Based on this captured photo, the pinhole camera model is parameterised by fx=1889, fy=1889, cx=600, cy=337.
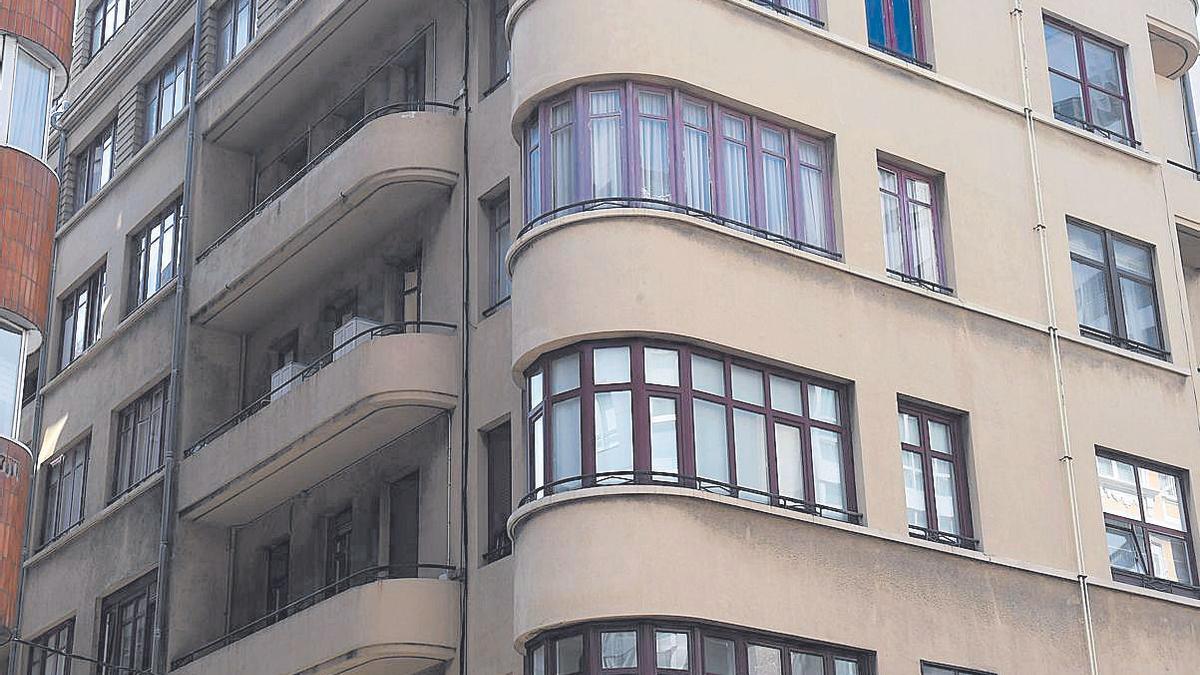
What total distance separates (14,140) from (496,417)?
837 centimetres

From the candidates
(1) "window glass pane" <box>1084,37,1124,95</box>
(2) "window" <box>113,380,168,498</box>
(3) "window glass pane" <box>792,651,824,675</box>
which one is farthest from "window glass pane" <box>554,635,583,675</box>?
(1) "window glass pane" <box>1084,37,1124,95</box>

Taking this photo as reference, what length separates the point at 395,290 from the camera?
29703 mm

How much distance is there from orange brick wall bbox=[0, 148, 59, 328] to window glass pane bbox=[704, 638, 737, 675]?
1140 centimetres

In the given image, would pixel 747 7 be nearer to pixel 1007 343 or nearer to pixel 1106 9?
pixel 1007 343

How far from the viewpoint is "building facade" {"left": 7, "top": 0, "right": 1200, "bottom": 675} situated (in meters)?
23.0

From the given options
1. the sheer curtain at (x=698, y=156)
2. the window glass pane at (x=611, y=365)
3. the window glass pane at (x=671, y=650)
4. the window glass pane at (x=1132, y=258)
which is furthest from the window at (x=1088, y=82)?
the window glass pane at (x=671, y=650)

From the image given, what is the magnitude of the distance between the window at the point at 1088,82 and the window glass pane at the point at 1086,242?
6.22ft

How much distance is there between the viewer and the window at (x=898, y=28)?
90.6 ft

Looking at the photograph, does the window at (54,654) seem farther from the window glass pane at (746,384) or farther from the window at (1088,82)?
the window at (1088,82)

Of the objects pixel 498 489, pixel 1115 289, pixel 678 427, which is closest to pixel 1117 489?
pixel 1115 289

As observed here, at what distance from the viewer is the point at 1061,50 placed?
30.0m

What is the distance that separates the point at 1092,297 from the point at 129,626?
17190 millimetres

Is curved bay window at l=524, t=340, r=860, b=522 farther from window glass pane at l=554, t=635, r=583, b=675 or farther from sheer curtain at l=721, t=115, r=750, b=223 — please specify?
sheer curtain at l=721, t=115, r=750, b=223

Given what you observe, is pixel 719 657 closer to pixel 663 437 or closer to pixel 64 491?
pixel 663 437
